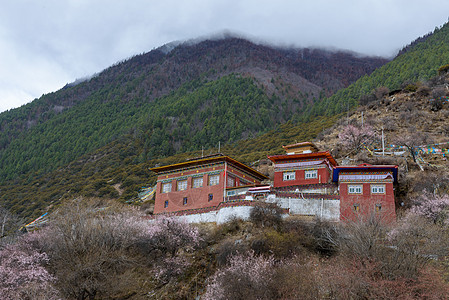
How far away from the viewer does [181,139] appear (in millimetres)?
116000

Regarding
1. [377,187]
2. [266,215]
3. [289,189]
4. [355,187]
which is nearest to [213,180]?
Result: [289,189]

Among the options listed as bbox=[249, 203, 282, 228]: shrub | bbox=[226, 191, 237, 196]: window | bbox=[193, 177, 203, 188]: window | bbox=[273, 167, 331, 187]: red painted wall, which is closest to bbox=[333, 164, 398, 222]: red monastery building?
bbox=[273, 167, 331, 187]: red painted wall

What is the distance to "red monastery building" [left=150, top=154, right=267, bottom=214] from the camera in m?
46.9

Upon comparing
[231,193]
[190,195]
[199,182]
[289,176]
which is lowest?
[190,195]

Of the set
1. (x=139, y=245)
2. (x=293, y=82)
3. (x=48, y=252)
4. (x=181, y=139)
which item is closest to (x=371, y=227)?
(x=139, y=245)

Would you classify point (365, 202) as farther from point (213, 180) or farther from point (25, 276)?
point (25, 276)

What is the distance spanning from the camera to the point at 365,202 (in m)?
39.5

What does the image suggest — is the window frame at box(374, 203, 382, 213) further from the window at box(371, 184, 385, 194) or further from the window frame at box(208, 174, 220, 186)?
the window frame at box(208, 174, 220, 186)

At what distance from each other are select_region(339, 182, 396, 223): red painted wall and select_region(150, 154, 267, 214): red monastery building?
9827 millimetres

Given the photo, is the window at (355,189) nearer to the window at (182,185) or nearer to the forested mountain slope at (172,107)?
the window at (182,185)

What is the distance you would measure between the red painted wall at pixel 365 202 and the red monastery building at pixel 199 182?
9827 millimetres

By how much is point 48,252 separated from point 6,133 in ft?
425

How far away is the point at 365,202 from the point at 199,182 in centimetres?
1653

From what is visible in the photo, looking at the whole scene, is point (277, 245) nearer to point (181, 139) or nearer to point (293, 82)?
point (181, 139)
